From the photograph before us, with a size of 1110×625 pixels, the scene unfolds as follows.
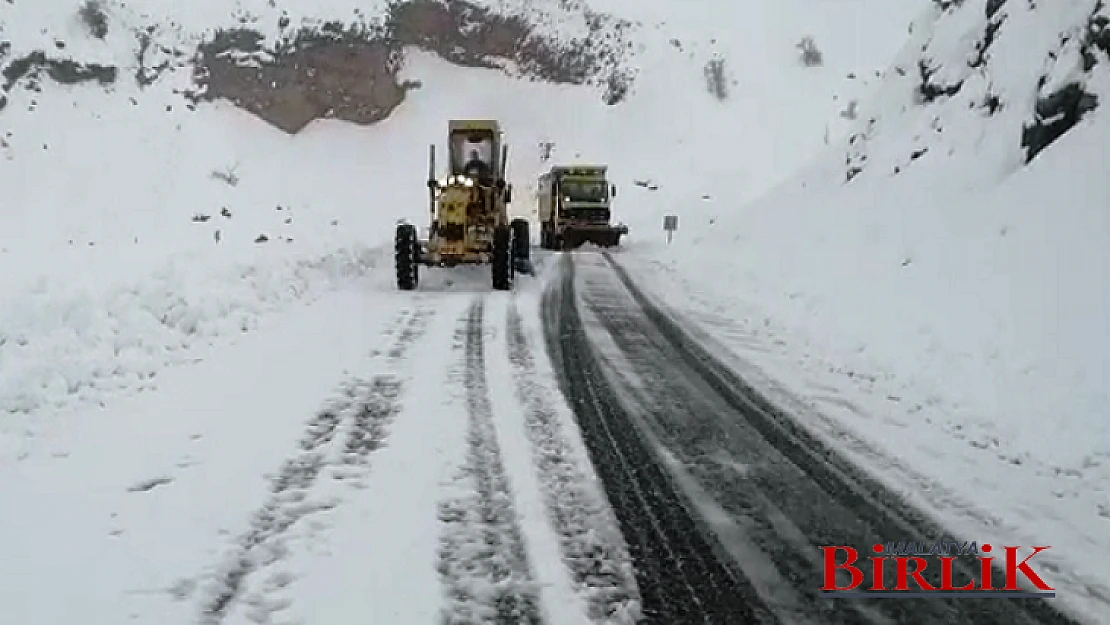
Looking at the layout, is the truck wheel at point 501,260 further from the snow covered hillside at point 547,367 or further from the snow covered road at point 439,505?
the snow covered road at point 439,505

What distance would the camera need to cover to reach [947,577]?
4016mm

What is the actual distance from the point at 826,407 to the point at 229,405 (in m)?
4.90

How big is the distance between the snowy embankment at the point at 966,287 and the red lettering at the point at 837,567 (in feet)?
2.66

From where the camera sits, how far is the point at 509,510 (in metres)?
4.60

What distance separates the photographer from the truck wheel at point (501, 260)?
1417cm

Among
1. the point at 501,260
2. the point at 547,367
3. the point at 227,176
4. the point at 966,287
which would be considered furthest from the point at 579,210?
the point at 227,176

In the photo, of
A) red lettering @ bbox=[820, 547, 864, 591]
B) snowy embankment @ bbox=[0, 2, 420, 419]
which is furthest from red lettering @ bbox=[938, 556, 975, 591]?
snowy embankment @ bbox=[0, 2, 420, 419]

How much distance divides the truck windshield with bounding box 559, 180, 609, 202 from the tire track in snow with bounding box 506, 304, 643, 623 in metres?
22.6

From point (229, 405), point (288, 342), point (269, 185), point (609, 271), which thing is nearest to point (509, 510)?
point (229, 405)

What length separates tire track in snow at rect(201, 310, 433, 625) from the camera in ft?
11.8

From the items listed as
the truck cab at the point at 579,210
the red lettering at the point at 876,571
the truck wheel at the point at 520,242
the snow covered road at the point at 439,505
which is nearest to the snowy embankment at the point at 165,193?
the snow covered road at the point at 439,505

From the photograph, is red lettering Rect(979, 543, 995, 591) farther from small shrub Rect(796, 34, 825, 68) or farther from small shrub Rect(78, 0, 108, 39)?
small shrub Rect(796, 34, 825, 68)

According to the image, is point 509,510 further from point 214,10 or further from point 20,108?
point 214,10

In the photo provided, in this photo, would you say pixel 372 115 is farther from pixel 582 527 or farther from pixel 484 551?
pixel 484 551
